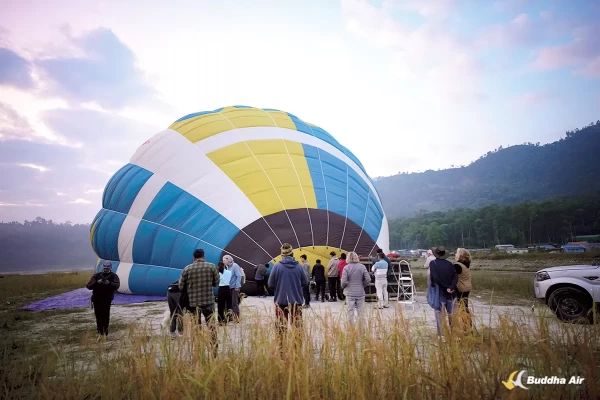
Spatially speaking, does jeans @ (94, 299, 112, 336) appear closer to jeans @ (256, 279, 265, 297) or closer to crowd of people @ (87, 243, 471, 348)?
crowd of people @ (87, 243, 471, 348)

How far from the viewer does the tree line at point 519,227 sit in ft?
311

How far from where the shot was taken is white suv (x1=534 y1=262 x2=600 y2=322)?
22.5 ft

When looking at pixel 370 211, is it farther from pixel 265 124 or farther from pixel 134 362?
pixel 134 362

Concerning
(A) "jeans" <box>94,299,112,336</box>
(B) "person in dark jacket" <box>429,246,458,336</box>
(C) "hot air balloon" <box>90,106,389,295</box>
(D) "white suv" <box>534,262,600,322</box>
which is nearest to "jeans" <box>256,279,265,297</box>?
(C) "hot air balloon" <box>90,106,389,295</box>

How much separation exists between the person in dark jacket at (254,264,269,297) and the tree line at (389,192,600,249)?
3494 inches

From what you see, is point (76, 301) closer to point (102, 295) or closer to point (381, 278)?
point (102, 295)

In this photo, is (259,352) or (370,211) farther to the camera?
(370,211)

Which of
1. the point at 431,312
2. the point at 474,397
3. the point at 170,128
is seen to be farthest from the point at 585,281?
the point at 170,128

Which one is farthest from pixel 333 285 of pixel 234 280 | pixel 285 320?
pixel 285 320

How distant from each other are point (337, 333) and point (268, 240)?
7.31 m

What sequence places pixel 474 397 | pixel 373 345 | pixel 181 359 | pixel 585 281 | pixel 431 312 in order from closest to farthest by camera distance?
pixel 474 397
pixel 373 345
pixel 181 359
pixel 585 281
pixel 431 312

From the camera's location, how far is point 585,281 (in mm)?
6938

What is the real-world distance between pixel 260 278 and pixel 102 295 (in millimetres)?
3935

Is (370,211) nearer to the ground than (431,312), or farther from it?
farther from it
